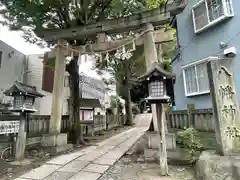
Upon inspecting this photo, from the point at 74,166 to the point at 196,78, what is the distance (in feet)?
23.5

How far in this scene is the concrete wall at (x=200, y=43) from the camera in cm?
730

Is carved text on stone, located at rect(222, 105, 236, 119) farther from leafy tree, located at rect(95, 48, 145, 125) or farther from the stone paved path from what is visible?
leafy tree, located at rect(95, 48, 145, 125)

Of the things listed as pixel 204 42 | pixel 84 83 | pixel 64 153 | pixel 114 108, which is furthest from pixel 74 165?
pixel 114 108

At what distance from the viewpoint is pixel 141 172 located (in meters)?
4.41

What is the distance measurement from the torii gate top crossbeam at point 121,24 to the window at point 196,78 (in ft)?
10.7

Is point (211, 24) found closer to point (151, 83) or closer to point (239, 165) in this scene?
point (151, 83)

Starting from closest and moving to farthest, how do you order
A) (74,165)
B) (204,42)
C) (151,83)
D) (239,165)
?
(239,165) < (151,83) < (74,165) < (204,42)

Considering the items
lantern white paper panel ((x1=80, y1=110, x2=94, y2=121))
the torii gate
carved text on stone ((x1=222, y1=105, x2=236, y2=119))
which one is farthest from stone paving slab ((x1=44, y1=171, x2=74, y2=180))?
lantern white paper panel ((x1=80, y1=110, x2=94, y2=121))

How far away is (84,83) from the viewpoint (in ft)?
57.3

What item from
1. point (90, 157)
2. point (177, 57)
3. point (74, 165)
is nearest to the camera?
point (74, 165)

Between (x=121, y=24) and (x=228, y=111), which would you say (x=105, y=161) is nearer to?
(x=228, y=111)

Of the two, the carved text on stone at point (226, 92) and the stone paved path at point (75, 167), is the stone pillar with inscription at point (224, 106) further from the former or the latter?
the stone paved path at point (75, 167)

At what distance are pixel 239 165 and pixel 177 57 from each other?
26.8 feet

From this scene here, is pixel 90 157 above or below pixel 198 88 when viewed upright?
below
